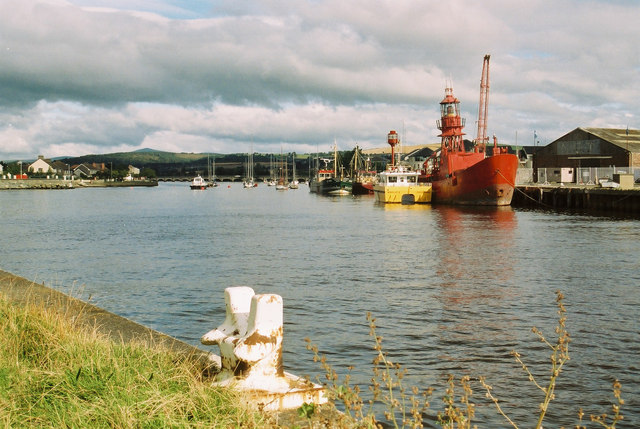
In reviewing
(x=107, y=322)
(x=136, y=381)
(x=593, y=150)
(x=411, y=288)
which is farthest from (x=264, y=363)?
(x=593, y=150)

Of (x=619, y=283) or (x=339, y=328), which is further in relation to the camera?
(x=619, y=283)

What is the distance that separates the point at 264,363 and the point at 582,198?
61.7 m

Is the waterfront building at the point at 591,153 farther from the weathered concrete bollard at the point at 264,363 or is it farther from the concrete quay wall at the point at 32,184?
the concrete quay wall at the point at 32,184

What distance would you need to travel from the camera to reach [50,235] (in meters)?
40.1

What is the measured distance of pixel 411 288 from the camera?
65.9 ft

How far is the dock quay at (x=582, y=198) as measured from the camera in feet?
179

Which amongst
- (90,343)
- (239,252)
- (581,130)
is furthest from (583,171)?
(90,343)

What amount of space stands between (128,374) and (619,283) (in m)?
18.4

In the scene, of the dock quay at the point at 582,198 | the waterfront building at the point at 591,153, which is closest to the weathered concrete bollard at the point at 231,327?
the dock quay at the point at 582,198

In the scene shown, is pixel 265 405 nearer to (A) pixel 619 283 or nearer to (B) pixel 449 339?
(B) pixel 449 339

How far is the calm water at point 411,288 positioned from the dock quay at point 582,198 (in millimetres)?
13519

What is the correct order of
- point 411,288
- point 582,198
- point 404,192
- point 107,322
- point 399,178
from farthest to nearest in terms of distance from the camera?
point 399,178 < point 404,192 < point 582,198 < point 411,288 < point 107,322

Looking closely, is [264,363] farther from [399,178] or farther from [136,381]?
[399,178]

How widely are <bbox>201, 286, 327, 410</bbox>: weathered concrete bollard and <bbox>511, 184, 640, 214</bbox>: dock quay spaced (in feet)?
177
